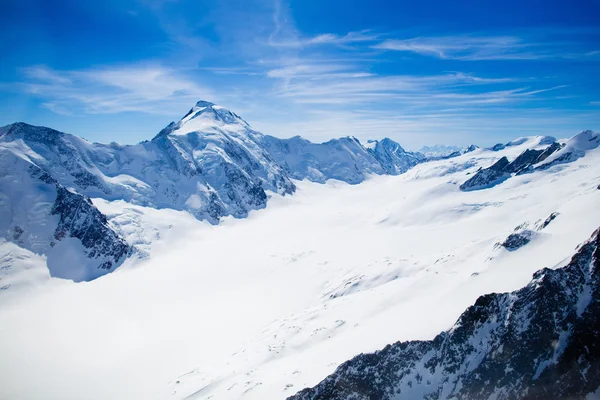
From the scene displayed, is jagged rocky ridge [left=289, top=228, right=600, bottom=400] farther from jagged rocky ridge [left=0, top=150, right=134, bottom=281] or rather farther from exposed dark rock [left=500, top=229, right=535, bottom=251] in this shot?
jagged rocky ridge [left=0, top=150, right=134, bottom=281]

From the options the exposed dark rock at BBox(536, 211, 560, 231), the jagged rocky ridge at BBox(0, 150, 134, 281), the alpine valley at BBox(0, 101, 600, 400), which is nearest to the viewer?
the alpine valley at BBox(0, 101, 600, 400)

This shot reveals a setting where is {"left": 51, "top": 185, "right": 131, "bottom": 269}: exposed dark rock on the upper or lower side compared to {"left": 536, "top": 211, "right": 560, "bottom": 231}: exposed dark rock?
upper

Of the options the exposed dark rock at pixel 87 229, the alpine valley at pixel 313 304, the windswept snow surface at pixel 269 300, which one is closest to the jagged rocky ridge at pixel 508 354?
the alpine valley at pixel 313 304

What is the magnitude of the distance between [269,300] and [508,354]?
8341 centimetres

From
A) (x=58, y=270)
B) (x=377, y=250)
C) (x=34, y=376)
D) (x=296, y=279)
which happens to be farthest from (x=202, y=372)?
(x=58, y=270)

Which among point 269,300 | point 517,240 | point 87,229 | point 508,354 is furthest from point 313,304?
point 87,229

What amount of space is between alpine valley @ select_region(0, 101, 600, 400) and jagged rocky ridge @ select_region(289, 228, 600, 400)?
0.51ft

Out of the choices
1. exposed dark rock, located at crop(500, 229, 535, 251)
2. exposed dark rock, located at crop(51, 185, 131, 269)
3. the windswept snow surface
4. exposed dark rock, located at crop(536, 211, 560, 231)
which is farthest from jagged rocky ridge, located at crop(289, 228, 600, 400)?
exposed dark rock, located at crop(51, 185, 131, 269)

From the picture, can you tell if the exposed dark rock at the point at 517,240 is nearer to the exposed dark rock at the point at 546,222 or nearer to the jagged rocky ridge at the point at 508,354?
the exposed dark rock at the point at 546,222

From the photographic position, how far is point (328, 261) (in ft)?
481

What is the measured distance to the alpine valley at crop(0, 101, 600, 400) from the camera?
159 feet

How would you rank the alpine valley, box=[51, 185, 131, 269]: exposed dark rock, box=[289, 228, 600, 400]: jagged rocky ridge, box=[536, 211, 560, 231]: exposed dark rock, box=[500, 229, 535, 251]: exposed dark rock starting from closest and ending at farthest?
1. box=[289, 228, 600, 400]: jagged rocky ridge
2. the alpine valley
3. box=[500, 229, 535, 251]: exposed dark rock
4. box=[536, 211, 560, 231]: exposed dark rock
5. box=[51, 185, 131, 269]: exposed dark rock

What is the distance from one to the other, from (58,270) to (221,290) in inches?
3382

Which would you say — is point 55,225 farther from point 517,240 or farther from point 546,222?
point 546,222
